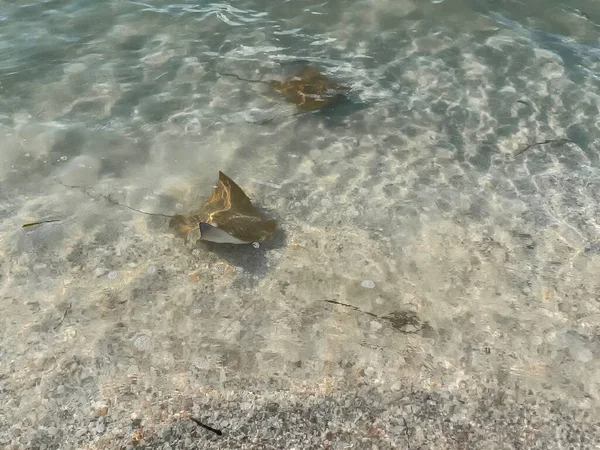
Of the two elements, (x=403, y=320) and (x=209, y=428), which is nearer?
(x=209, y=428)

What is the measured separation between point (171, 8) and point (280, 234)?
653cm

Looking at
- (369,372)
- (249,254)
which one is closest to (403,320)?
(369,372)

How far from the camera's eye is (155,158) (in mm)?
7121

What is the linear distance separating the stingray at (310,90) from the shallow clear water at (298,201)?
195 mm

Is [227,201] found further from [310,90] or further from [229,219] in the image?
[310,90]

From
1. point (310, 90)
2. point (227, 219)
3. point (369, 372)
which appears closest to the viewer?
point (369, 372)

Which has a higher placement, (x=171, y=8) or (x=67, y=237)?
(x=171, y=8)

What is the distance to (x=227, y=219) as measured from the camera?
5711mm

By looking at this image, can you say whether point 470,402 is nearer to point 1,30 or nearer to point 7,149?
point 7,149

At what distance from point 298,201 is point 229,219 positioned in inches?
44.8

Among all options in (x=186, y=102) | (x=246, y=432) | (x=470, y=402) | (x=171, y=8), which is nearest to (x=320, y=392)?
(x=246, y=432)

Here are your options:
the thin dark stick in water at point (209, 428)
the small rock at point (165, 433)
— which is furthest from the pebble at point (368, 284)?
the small rock at point (165, 433)

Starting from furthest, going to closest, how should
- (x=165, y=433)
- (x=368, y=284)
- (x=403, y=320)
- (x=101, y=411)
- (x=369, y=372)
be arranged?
(x=368, y=284) → (x=403, y=320) → (x=369, y=372) → (x=101, y=411) → (x=165, y=433)

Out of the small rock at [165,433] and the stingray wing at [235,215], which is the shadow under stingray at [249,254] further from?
the small rock at [165,433]
